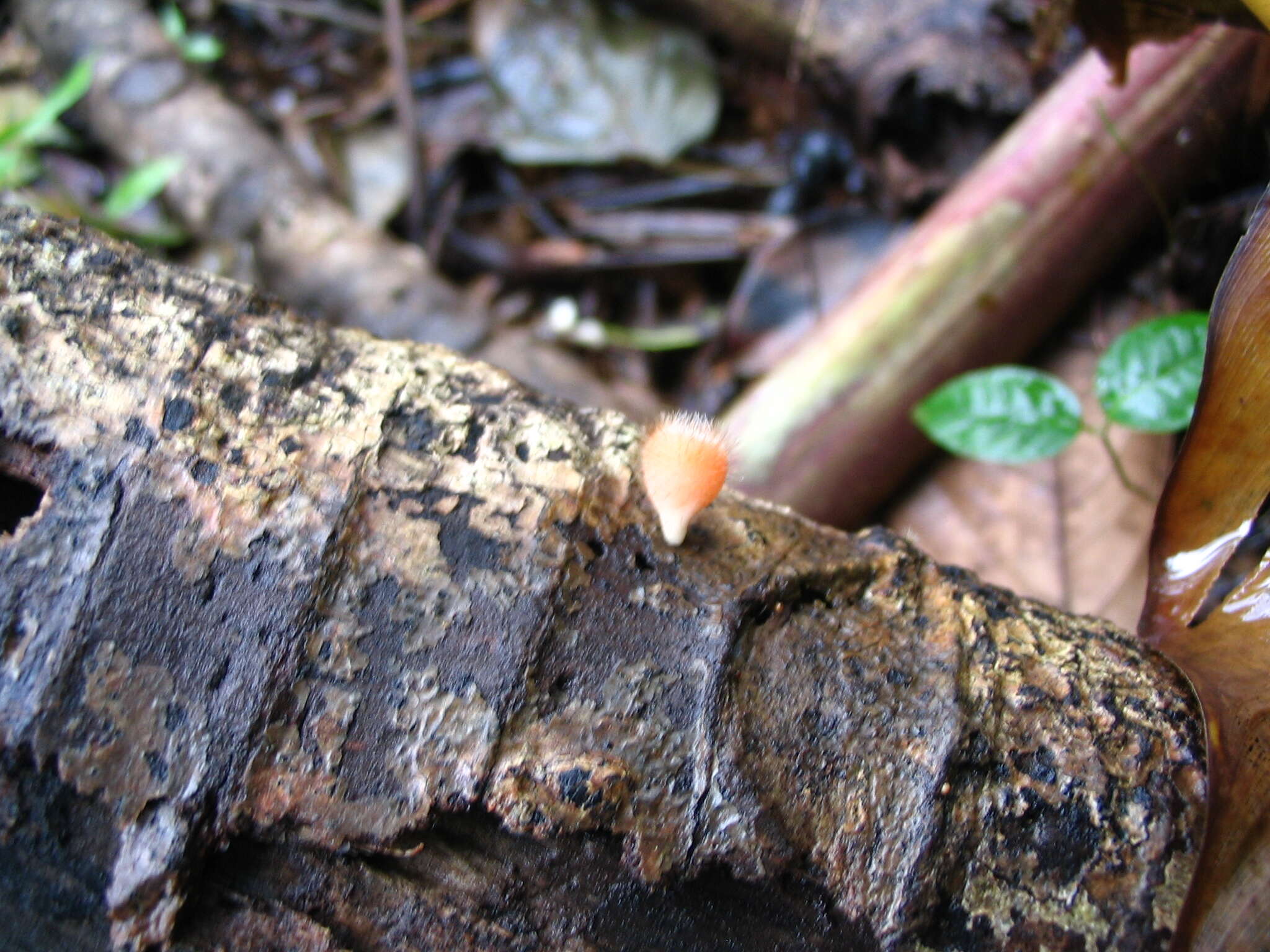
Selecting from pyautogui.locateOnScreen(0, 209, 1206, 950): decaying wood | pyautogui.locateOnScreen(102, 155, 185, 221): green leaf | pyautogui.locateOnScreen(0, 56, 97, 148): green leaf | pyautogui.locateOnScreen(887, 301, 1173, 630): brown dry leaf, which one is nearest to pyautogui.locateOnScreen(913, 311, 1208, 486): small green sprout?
pyautogui.locateOnScreen(887, 301, 1173, 630): brown dry leaf

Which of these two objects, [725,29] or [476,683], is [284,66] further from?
[476,683]

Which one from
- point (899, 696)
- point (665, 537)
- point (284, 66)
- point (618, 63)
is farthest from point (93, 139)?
point (899, 696)

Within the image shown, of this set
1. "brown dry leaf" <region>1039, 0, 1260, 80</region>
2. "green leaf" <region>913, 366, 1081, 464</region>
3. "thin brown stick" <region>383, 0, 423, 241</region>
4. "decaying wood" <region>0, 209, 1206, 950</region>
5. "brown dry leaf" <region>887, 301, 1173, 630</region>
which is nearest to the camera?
"decaying wood" <region>0, 209, 1206, 950</region>

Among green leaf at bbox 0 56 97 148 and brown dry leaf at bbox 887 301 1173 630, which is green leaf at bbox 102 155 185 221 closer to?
green leaf at bbox 0 56 97 148

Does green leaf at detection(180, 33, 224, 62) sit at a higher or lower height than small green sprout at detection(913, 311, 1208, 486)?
lower

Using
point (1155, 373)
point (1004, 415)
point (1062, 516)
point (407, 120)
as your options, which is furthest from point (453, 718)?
point (407, 120)

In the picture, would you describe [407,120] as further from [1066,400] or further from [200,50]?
[1066,400]
